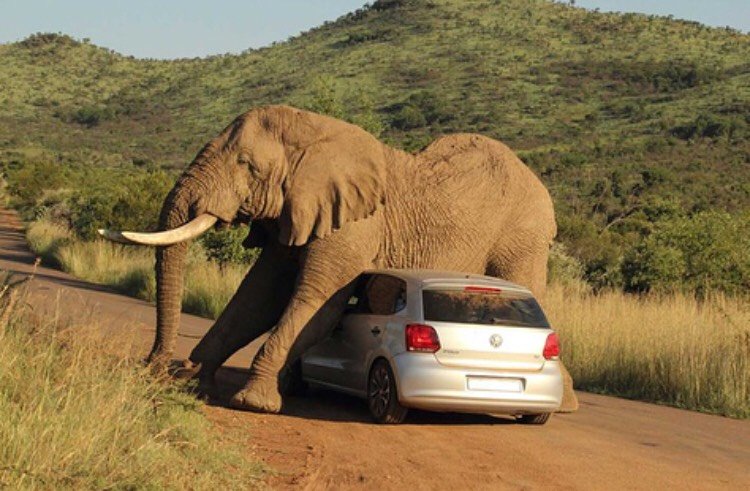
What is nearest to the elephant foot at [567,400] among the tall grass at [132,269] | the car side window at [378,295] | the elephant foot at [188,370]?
the car side window at [378,295]

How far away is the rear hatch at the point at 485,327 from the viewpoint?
9883mm

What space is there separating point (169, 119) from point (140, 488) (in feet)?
326

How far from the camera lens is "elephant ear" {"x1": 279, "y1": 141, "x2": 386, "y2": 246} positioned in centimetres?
1123

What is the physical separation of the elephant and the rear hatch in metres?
1.29

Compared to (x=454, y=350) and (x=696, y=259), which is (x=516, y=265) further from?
(x=696, y=259)

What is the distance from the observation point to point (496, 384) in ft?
32.7

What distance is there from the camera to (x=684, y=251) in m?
21.3

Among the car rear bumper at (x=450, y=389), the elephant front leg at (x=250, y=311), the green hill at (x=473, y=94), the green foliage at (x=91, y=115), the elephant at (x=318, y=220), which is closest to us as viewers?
the car rear bumper at (x=450, y=389)

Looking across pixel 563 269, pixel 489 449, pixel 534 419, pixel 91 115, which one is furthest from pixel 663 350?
pixel 91 115

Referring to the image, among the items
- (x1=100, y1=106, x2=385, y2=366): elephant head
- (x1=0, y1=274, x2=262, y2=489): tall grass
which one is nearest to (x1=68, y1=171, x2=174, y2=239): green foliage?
(x1=100, y1=106, x2=385, y2=366): elephant head

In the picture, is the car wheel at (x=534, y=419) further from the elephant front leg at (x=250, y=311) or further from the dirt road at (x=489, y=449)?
the elephant front leg at (x=250, y=311)

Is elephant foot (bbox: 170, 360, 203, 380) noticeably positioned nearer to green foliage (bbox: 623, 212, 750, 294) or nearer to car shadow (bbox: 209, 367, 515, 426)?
car shadow (bbox: 209, 367, 515, 426)

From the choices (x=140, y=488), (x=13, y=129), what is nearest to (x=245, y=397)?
(x=140, y=488)

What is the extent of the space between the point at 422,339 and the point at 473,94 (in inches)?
3033
